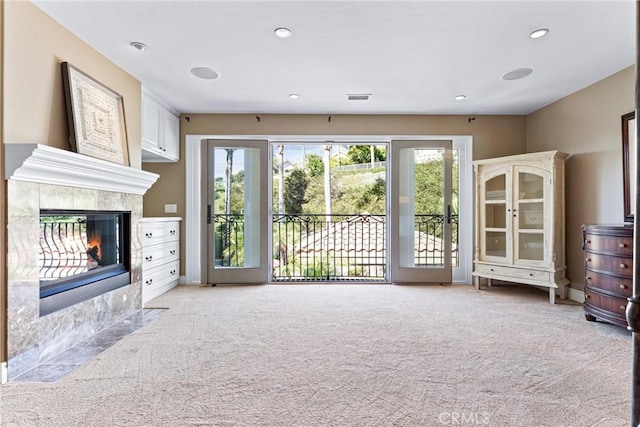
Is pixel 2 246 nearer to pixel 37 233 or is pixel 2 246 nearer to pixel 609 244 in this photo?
pixel 37 233

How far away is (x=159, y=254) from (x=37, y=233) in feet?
6.19

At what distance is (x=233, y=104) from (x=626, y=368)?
4341mm

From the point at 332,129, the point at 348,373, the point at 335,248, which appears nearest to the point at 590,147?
the point at 332,129

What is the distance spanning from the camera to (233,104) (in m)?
4.14

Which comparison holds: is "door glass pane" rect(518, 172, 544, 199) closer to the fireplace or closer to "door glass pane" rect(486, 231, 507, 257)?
"door glass pane" rect(486, 231, 507, 257)

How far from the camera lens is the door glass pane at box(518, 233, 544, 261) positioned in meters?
3.73

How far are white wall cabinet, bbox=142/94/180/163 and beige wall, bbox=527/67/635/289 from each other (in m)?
4.79

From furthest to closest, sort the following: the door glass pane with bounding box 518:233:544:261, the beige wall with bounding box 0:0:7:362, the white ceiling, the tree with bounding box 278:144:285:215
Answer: the tree with bounding box 278:144:285:215
the door glass pane with bounding box 518:233:544:261
the white ceiling
the beige wall with bounding box 0:0:7:362

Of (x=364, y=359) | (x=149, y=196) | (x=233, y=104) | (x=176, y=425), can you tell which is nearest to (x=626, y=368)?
(x=364, y=359)

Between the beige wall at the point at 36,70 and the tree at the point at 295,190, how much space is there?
5.36 m

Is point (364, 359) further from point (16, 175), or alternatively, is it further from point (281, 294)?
point (16, 175)

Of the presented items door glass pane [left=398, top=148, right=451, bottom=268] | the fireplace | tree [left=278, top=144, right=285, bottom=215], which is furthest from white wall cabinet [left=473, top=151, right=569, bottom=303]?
tree [left=278, top=144, right=285, bottom=215]

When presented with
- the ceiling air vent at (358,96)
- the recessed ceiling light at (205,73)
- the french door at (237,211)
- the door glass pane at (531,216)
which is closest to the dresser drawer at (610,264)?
the door glass pane at (531,216)

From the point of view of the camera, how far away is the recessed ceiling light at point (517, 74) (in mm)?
3124
